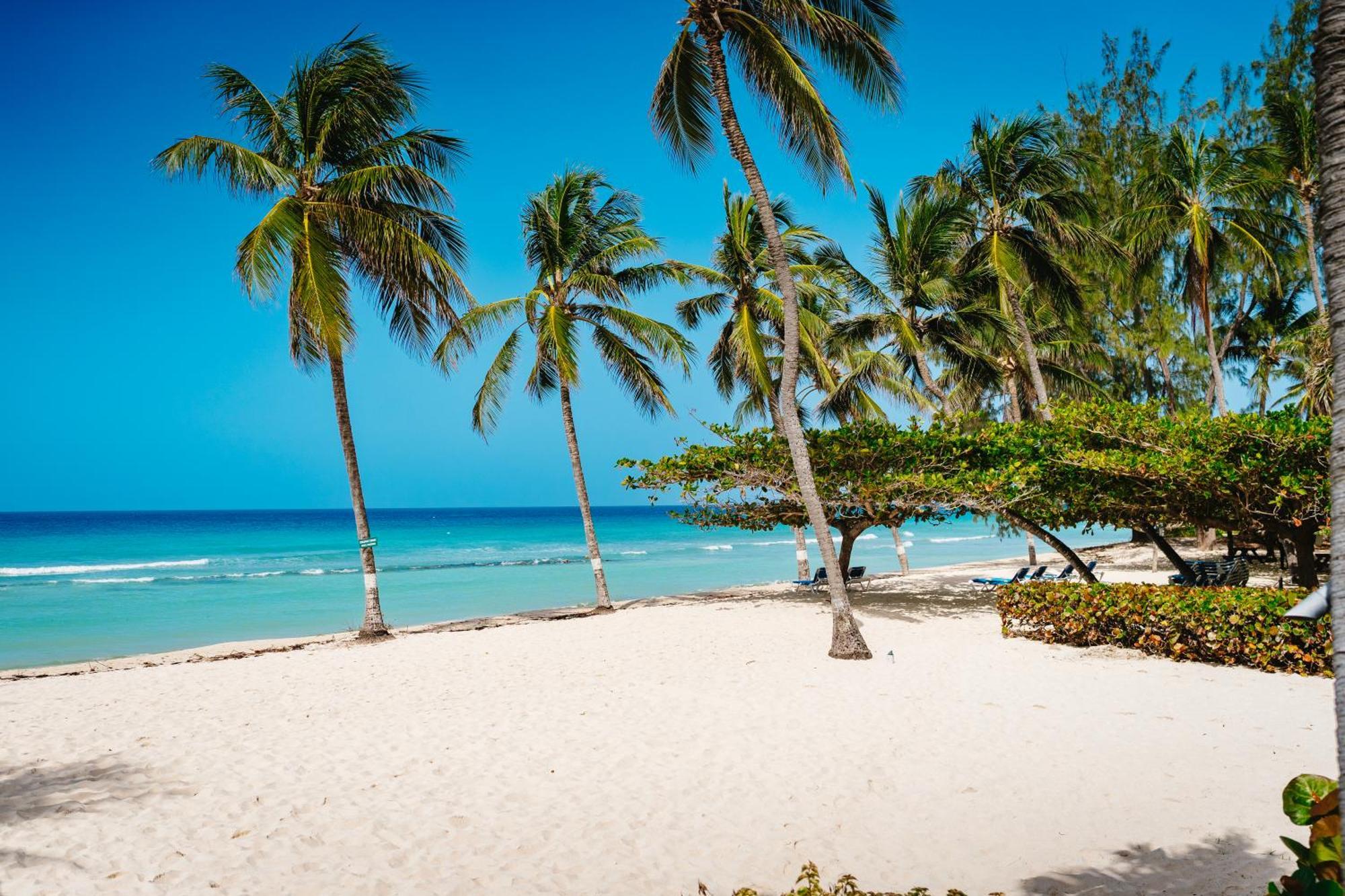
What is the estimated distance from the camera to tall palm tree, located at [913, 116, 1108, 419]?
1691 cm

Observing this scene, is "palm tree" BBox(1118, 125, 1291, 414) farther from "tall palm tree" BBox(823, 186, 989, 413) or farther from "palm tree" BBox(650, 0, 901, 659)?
"palm tree" BBox(650, 0, 901, 659)

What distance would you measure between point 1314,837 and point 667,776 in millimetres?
4116

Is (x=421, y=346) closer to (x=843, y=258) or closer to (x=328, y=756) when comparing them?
(x=328, y=756)

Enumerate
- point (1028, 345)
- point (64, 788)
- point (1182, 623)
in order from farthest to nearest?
point (1028, 345)
point (1182, 623)
point (64, 788)

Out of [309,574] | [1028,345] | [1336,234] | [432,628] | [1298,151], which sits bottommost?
[432,628]

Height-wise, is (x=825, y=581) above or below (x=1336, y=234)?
below

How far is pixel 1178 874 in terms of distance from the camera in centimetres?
393

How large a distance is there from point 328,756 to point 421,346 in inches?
379

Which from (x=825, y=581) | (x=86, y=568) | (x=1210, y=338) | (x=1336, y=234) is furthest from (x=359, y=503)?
(x=86, y=568)

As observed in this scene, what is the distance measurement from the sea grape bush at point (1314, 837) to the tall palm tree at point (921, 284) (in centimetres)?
1563

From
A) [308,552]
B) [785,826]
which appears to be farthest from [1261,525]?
[308,552]

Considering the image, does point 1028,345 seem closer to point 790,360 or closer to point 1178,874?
point 790,360

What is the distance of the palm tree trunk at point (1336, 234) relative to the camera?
223cm

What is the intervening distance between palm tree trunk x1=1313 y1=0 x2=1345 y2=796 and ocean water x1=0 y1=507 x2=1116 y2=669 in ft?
61.6
